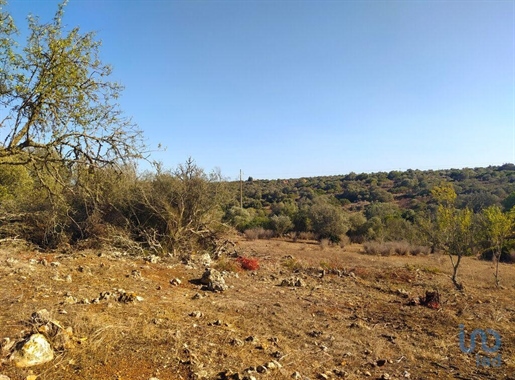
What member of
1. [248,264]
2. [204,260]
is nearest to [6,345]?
[204,260]

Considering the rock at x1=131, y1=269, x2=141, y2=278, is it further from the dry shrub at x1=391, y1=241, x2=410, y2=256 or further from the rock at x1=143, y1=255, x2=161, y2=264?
the dry shrub at x1=391, y1=241, x2=410, y2=256

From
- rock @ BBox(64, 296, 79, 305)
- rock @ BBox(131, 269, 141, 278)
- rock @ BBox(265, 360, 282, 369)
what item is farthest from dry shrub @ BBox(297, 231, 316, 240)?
rock @ BBox(265, 360, 282, 369)

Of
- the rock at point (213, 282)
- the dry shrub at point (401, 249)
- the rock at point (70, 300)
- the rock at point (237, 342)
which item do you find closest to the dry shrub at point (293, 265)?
the rock at point (213, 282)

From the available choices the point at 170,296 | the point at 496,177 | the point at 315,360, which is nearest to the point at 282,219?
the point at 170,296

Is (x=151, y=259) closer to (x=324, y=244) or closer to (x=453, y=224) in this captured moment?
(x=453, y=224)

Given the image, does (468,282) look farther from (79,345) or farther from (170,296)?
(79,345)

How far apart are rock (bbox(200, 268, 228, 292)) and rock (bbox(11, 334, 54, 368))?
14.7 feet

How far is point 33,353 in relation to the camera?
3.39 m

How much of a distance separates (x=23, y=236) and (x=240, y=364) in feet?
33.5

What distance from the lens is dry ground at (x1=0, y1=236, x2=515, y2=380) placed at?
3.82 meters

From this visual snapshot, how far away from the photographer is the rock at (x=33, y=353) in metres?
3.30

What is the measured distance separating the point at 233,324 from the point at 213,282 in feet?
8.29

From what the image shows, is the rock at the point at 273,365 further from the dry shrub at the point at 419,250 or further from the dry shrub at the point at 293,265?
the dry shrub at the point at 419,250

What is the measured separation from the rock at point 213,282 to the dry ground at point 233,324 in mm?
205
